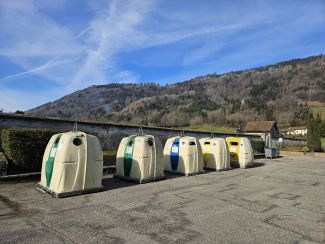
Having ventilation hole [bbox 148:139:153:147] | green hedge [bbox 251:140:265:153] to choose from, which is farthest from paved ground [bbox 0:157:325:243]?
green hedge [bbox 251:140:265:153]

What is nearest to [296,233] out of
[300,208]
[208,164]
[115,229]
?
[300,208]

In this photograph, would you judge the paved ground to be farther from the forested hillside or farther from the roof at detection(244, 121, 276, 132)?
the forested hillside

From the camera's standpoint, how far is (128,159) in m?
10.5

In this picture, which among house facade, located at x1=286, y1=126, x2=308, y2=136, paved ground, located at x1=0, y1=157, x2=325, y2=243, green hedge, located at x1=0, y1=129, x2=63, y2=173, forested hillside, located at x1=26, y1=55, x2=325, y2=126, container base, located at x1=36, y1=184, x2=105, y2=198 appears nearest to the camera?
→ paved ground, located at x1=0, y1=157, x2=325, y2=243

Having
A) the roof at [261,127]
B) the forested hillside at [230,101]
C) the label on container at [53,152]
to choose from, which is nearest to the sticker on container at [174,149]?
the label on container at [53,152]

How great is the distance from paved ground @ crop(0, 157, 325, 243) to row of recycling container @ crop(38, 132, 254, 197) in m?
0.44

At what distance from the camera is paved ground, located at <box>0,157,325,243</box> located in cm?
525

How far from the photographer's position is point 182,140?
1275 cm

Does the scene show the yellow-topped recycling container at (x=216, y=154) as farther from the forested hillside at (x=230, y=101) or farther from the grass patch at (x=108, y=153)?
the forested hillside at (x=230, y=101)

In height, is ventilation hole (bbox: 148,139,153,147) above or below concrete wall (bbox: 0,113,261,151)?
below

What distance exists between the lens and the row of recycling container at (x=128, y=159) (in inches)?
315

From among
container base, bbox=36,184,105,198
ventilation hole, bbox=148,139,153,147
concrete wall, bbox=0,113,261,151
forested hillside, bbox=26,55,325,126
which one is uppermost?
forested hillside, bbox=26,55,325,126

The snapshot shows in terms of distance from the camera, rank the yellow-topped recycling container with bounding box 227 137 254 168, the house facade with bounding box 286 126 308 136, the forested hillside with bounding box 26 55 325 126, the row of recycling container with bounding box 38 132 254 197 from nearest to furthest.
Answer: the row of recycling container with bounding box 38 132 254 197, the yellow-topped recycling container with bounding box 227 137 254 168, the house facade with bounding box 286 126 308 136, the forested hillside with bounding box 26 55 325 126

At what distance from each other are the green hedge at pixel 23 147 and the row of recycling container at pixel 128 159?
171 cm
